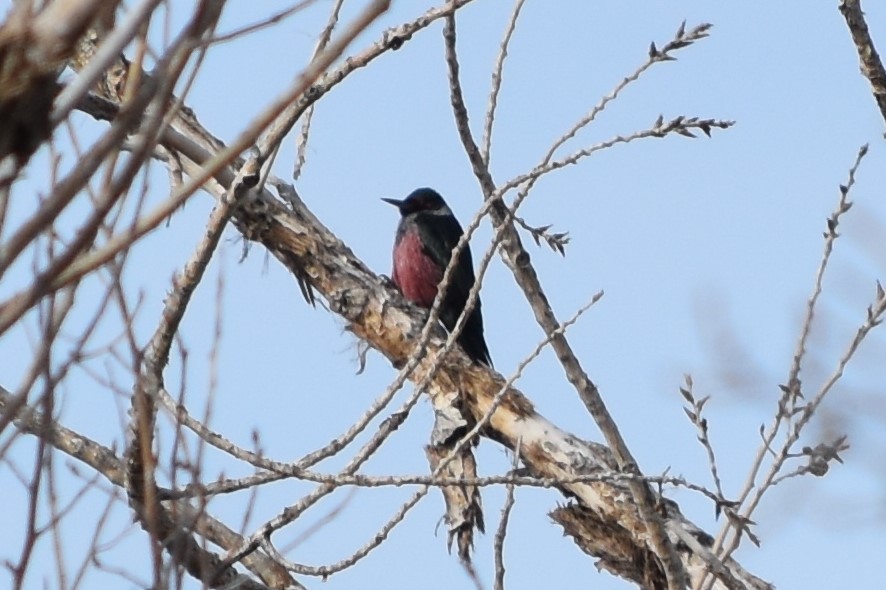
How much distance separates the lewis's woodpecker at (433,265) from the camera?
7816 millimetres

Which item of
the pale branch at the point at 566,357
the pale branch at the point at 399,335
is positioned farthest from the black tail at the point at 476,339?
the pale branch at the point at 566,357

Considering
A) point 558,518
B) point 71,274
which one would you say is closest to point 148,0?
point 71,274

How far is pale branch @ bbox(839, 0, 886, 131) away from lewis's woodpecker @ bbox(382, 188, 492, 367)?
14.5 ft

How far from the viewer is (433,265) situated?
8258 millimetres

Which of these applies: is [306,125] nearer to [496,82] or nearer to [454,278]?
[496,82]

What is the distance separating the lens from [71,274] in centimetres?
101

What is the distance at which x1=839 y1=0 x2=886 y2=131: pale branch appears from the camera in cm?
294

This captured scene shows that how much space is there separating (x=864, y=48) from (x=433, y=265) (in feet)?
17.7

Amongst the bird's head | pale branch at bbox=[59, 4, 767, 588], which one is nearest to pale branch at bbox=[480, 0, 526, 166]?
pale branch at bbox=[59, 4, 767, 588]

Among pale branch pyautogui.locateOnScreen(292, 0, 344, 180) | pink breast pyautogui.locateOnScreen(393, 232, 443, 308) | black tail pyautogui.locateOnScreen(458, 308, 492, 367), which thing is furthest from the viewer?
pink breast pyautogui.locateOnScreen(393, 232, 443, 308)

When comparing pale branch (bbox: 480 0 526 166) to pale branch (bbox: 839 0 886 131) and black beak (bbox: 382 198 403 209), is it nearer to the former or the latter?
pale branch (bbox: 839 0 886 131)

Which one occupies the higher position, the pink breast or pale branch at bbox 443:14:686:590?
the pink breast

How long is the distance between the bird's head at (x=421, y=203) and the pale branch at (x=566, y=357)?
6079mm

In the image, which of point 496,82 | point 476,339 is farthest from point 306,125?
point 476,339
